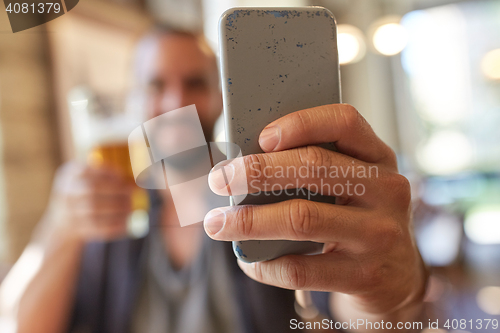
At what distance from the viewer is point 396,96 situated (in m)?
1.93

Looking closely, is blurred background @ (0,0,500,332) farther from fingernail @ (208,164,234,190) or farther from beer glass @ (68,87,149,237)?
fingernail @ (208,164,234,190)

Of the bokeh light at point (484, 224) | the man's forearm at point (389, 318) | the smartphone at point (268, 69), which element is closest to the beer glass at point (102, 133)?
the smartphone at point (268, 69)

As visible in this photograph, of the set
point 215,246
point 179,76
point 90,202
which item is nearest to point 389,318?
point 215,246


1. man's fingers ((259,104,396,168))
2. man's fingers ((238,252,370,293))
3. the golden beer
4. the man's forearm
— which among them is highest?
man's fingers ((259,104,396,168))

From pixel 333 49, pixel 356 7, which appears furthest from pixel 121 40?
pixel 356 7

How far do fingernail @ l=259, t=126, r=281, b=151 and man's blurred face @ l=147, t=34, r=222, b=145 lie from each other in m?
0.47

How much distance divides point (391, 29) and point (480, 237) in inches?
50.4

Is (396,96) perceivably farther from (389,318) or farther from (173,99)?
(389,318)

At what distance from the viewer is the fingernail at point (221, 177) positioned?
0.70 ft

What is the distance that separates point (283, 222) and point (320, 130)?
7cm

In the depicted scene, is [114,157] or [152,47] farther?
[152,47]

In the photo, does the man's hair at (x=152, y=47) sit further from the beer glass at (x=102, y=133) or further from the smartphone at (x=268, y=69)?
the smartphone at (x=268, y=69)

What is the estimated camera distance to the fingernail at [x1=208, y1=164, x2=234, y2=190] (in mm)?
213

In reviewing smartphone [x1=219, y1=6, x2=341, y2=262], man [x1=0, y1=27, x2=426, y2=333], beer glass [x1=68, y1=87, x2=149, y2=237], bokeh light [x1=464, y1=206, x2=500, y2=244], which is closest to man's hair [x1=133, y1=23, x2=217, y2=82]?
man [x1=0, y1=27, x2=426, y2=333]
